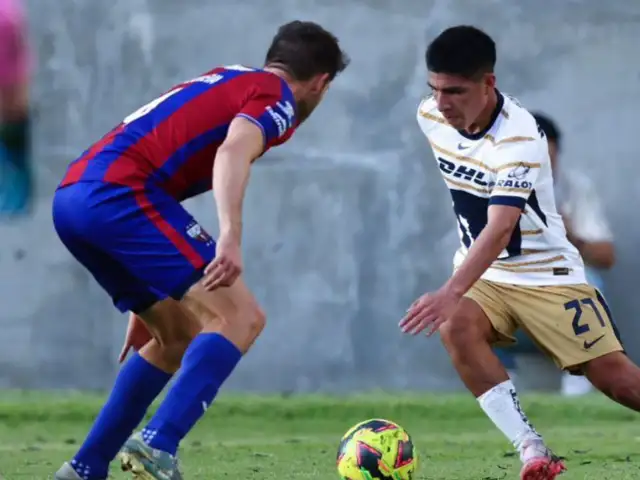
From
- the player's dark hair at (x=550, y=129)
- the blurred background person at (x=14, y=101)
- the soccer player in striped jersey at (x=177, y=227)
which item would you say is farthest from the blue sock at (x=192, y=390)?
the blurred background person at (x=14, y=101)

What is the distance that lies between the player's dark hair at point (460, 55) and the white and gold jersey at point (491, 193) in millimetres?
211

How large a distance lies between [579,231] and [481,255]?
16.1 ft

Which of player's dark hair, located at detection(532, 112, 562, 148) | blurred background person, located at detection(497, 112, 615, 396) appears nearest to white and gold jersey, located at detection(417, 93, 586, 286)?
player's dark hair, located at detection(532, 112, 562, 148)

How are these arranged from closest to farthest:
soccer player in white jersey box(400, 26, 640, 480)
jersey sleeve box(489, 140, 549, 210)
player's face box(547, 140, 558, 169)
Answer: jersey sleeve box(489, 140, 549, 210)
soccer player in white jersey box(400, 26, 640, 480)
player's face box(547, 140, 558, 169)

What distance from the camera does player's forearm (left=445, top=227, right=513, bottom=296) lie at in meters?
5.54

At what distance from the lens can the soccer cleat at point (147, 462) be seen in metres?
5.00

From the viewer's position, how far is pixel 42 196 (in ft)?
35.2

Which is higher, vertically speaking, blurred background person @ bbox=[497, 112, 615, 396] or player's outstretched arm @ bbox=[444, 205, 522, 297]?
player's outstretched arm @ bbox=[444, 205, 522, 297]

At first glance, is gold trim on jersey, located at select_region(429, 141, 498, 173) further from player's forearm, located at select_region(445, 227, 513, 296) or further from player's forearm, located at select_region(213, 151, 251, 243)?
player's forearm, located at select_region(213, 151, 251, 243)

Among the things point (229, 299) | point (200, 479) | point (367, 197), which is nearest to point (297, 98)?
point (229, 299)

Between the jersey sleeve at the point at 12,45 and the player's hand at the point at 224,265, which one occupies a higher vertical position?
the jersey sleeve at the point at 12,45

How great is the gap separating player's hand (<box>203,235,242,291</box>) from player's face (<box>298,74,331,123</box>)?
903 mm

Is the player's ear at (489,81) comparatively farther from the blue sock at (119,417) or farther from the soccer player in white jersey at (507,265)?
the blue sock at (119,417)

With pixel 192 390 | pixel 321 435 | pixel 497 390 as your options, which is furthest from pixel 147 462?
pixel 321 435
